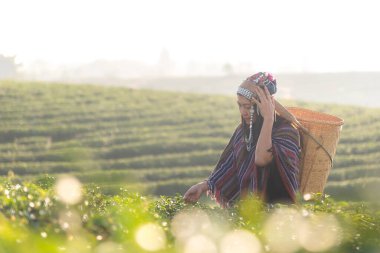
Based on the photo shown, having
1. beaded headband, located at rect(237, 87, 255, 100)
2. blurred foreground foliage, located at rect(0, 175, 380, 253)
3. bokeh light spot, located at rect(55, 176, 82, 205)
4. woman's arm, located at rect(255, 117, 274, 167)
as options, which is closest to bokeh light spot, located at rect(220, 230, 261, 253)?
blurred foreground foliage, located at rect(0, 175, 380, 253)

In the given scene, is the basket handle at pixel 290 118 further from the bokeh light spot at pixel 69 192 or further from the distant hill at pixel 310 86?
the distant hill at pixel 310 86

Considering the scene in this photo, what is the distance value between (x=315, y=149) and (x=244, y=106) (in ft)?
2.09

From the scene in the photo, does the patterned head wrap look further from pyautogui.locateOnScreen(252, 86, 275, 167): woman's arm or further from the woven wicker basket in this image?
the woven wicker basket

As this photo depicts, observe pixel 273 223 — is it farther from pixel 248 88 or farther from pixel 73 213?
pixel 248 88

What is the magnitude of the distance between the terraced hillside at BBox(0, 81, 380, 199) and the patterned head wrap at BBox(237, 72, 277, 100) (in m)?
9.40

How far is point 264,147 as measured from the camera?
4051 mm

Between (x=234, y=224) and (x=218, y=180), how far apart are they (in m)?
1.67

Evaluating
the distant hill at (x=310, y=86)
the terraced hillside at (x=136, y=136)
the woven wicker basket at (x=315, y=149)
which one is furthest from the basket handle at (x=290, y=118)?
the distant hill at (x=310, y=86)

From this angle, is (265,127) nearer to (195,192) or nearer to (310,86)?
(195,192)

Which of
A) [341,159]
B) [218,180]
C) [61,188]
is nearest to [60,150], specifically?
[341,159]

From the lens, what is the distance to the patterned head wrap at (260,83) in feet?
13.5

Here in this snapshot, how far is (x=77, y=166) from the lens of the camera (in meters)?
18.3

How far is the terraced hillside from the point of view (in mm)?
17578

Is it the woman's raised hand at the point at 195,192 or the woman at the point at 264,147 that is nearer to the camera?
the woman at the point at 264,147
